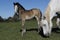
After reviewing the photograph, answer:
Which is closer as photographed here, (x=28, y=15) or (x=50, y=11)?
(x=50, y=11)

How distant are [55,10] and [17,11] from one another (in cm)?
437

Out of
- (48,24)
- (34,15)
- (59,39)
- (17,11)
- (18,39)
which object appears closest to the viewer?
(48,24)

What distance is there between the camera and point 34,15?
11867 mm

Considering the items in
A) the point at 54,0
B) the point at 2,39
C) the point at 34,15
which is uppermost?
the point at 54,0

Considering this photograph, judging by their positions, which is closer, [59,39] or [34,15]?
[59,39]

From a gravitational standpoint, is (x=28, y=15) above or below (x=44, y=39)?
above

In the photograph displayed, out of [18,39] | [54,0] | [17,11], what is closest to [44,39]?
[18,39]

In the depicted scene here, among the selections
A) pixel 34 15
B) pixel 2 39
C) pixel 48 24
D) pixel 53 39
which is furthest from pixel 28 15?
pixel 48 24

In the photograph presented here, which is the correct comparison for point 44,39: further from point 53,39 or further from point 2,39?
point 2,39

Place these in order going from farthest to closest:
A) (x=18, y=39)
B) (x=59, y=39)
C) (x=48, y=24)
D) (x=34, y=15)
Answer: (x=34, y=15) < (x=18, y=39) < (x=59, y=39) < (x=48, y=24)

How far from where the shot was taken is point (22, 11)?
37.7 ft

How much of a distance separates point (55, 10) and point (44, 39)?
1480 mm

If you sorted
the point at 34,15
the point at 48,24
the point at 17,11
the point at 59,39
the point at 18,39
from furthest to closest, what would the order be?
the point at 34,15
the point at 17,11
the point at 18,39
the point at 59,39
the point at 48,24

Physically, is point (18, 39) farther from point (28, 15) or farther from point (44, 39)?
point (28, 15)
